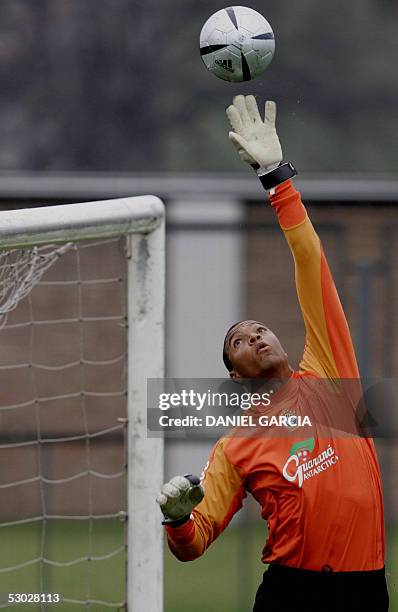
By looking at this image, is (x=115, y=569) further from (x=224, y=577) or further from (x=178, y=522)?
(x=178, y=522)

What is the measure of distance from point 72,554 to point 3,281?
3024 mm

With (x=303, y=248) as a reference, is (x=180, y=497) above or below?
below

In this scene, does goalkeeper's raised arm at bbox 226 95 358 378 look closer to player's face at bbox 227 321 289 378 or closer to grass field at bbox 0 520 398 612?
player's face at bbox 227 321 289 378

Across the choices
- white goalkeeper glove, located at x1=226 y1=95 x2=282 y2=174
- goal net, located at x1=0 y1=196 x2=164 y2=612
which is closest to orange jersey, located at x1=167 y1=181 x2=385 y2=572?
white goalkeeper glove, located at x1=226 y1=95 x2=282 y2=174

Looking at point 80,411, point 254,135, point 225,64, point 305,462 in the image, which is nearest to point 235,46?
point 225,64

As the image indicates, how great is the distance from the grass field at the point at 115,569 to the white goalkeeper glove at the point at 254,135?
2.85m

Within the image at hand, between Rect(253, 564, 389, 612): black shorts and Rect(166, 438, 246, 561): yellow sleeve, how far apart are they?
0.72ft

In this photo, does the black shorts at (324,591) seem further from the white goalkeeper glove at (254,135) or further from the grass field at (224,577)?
the grass field at (224,577)

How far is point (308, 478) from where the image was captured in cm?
386

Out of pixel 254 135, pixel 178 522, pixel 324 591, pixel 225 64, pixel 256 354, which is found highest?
pixel 225 64

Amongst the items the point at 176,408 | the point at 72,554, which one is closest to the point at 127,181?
the point at 72,554

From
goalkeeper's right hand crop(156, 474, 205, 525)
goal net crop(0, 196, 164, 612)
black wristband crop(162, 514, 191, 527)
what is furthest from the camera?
goal net crop(0, 196, 164, 612)

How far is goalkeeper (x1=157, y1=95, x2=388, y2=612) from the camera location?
3.84m

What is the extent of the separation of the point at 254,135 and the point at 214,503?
1099 mm
